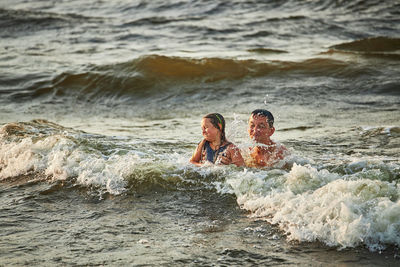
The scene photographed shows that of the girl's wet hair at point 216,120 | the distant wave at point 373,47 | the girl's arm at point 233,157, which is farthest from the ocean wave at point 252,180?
the distant wave at point 373,47

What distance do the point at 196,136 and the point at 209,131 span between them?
2.58 metres

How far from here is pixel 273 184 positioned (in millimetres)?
5652

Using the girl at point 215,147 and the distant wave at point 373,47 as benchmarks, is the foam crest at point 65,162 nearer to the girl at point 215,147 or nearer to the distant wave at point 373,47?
the girl at point 215,147

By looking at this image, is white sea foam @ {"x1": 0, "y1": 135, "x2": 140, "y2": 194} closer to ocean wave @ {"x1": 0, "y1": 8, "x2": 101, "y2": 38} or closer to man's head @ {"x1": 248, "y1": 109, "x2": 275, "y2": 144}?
man's head @ {"x1": 248, "y1": 109, "x2": 275, "y2": 144}

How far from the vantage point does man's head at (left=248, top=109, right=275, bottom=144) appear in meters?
6.66

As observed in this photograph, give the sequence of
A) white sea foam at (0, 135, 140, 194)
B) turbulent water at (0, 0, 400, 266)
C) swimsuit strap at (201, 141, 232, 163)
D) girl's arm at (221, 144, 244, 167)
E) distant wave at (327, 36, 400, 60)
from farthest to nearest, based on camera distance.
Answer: distant wave at (327, 36, 400, 60) → swimsuit strap at (201, 141, 232, 163) → girl's arm at (221, 144, 244, 167) → white sea foam at (0, 135, 140, 194) → turbulent water at (0, 0, 400, 266)

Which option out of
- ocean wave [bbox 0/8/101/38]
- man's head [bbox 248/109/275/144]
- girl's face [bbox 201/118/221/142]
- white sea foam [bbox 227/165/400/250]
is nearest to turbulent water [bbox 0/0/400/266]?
white sea foam [bbox 227/165/400/250]

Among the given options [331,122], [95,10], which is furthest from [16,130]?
[95,10]

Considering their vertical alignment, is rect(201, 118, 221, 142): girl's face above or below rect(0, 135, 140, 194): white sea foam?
above

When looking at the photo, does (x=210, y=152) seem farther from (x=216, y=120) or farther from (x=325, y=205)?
(x=325, y=205)

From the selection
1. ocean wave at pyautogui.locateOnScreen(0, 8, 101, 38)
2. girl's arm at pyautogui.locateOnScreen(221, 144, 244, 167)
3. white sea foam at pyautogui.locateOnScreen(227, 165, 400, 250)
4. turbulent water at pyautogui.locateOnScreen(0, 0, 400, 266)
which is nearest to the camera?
white sea foam at pyautogui.locateOnScreen(227, 165, 400, 250)

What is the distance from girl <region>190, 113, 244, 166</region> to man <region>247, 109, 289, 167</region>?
30 centimetres

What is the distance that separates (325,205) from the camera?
4.75 m

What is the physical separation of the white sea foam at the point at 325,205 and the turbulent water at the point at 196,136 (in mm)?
15
